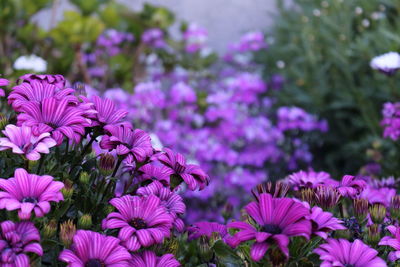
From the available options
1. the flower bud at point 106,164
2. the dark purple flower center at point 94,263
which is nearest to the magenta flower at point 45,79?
the flower bud at point 106,164

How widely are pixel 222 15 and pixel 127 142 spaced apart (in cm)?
324

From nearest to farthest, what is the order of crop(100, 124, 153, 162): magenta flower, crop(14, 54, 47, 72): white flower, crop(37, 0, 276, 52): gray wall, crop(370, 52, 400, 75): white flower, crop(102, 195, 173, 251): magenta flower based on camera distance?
crop(102, 195, 173, 251): magenta flower, crop(100, 124, 153, 162): magenta flower, crop(370, 52, 400, 75): white flower, crop(14, 54, 47, 72): white flower, crop(37, 0, 276, 52): gray wall

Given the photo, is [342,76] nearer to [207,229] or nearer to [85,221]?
[207,229]

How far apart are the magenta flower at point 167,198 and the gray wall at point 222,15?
3196 mm

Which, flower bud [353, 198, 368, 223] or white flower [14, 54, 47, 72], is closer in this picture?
flower bud [353, 198, 368, 223]

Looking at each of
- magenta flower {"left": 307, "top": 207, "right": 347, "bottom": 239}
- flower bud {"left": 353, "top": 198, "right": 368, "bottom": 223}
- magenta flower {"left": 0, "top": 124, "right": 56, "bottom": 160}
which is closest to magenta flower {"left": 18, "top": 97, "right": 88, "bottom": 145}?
magenta flower {"left": 0, "top": 124, "right": 56, "bottom": 160}

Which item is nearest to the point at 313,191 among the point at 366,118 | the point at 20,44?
the point at 366,118

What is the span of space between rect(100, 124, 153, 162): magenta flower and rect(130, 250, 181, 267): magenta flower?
0.61 feet

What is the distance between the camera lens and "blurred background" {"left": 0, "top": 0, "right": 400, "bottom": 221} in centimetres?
277

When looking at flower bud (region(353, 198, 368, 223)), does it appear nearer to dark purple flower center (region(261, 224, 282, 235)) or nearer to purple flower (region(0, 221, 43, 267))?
dark purple flower center (region(261, 224, 282, 235))

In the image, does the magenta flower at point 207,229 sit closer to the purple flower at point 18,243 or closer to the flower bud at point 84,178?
the flower bud at point 84,178

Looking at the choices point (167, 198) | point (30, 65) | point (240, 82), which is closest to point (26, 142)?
point (167, 198)

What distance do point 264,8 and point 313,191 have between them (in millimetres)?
3316

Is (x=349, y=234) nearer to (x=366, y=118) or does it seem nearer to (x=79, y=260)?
(x=79, y=260)
